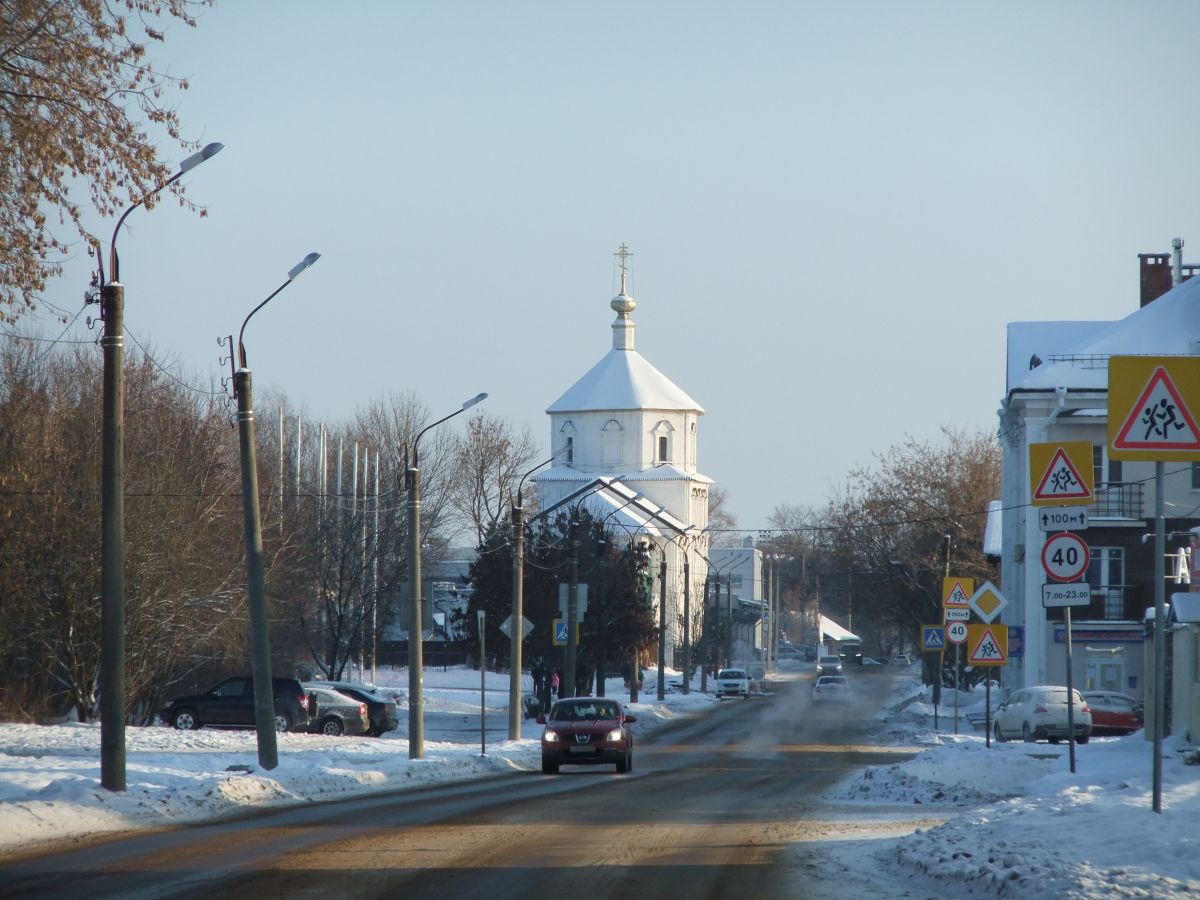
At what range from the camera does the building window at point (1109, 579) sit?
160 feet

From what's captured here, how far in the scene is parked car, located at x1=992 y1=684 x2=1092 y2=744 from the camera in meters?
36.1

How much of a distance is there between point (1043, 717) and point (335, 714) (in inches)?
656

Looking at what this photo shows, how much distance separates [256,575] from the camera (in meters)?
21.6

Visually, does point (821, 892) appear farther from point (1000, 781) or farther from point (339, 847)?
point (1000, 781)

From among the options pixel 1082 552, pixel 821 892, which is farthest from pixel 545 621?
pixel 821 892

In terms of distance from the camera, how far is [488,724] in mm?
52156

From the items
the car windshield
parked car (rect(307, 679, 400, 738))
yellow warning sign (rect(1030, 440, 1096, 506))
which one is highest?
yellow warning sign (rect(1030, 440, 1096, 506))

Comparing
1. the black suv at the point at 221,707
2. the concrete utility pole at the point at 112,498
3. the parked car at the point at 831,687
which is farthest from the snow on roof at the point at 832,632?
the concrete utility pole at the point at 112,498

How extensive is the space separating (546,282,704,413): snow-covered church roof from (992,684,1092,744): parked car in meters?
79.4

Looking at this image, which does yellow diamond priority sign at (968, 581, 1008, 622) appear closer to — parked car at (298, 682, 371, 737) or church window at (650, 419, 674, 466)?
parked car at (298, 682, 371, 737)

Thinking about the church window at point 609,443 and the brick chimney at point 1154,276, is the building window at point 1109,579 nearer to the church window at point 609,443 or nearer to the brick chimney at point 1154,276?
the brick chimney at point 1154,276

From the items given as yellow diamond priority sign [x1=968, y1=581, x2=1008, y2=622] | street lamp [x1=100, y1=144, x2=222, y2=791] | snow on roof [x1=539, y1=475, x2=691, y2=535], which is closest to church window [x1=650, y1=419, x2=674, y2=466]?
snow on roof [x1=539, y1=475, x2=691, y2=535]

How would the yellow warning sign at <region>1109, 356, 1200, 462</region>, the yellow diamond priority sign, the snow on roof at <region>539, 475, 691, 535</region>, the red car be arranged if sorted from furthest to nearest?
the snow on roof at <region>539, 475, 691, 535</region>, the red car, the yellow diamond priority sign, the yellow warning sign at <region>1109, 356, 1200, 462</region>

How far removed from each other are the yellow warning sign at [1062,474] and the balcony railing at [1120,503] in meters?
33.7
